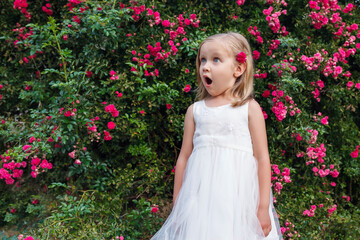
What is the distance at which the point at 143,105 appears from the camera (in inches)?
118

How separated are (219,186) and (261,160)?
31 cm

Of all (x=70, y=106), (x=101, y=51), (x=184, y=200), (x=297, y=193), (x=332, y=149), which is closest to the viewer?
(x=184, y=200)

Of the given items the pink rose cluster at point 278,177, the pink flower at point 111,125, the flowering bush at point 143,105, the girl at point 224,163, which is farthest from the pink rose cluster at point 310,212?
the pink flower at point 111,125

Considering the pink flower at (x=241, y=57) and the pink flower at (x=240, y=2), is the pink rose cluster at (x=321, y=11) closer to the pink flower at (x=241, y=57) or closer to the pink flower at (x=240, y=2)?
the pink flower at (x=240, y=2)

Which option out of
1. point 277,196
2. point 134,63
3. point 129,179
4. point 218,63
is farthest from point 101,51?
point 277,196

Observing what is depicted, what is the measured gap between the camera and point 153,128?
10.5 ft

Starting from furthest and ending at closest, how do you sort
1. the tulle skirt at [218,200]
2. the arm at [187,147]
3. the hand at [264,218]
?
the arm at [187,147], the hand at [264,218], the tulle skirt at [218,200]

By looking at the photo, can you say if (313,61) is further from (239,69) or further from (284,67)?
(239,69)

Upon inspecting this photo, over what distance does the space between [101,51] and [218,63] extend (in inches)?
51.8

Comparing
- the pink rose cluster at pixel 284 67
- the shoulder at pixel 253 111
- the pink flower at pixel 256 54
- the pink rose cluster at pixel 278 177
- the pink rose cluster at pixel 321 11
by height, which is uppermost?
the pink rose cluster at pixel 321 11

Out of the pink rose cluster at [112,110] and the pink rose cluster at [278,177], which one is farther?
the pink rose cluster at [278,177]

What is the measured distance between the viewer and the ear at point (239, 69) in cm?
217

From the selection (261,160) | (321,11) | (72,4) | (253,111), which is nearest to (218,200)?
(261,160)

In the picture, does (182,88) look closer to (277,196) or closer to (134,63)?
(134,63)
